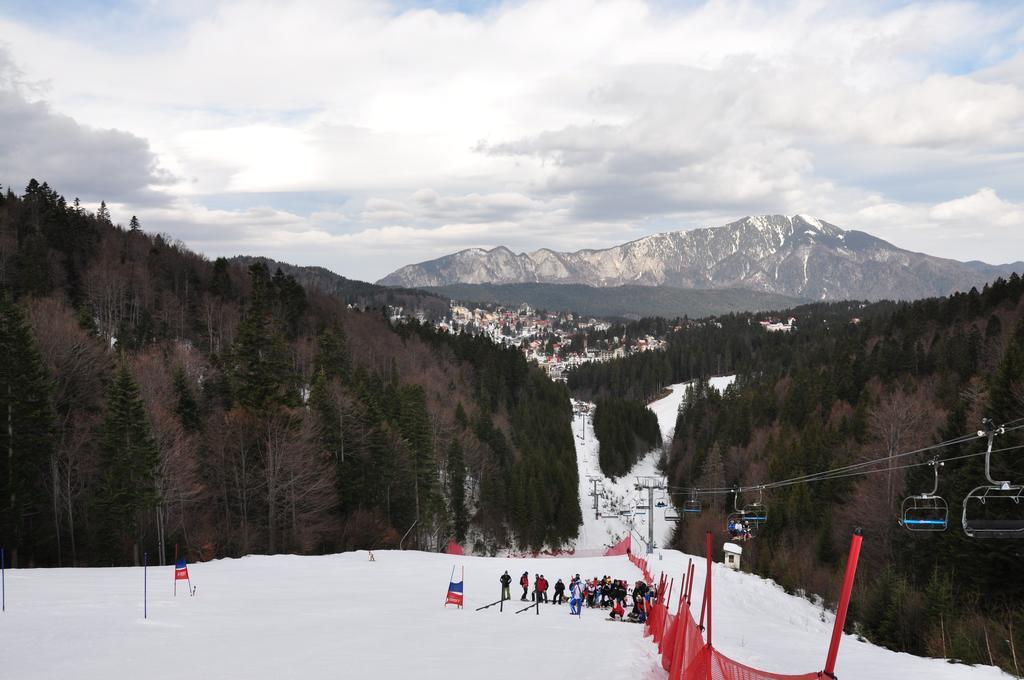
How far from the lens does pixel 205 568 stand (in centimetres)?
2673

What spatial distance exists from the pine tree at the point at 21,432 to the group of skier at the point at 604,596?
70.2 feet

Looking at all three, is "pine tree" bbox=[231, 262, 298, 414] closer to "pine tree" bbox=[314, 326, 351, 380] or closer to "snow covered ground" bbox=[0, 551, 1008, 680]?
"snow covered ground" bbox=[0, 551, 1008, 680]

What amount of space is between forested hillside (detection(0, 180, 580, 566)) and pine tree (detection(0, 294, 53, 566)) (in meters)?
0.08

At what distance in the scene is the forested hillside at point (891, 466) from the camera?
23578mm

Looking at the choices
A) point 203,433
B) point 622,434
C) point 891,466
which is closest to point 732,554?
point 891,466

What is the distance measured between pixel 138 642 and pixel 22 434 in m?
21.7

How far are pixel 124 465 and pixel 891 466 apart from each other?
4528cm

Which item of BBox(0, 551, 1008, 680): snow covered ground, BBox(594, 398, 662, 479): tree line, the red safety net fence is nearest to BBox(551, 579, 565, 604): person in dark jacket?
BBox(0, 551, 1008, 680): snow covered ground

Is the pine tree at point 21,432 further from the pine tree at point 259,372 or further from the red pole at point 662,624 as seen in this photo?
the red pole at point 662,624

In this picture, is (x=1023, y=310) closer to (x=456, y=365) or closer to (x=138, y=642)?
(x=456, y=365)

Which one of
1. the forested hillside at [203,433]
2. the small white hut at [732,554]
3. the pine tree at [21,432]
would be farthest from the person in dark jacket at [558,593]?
the pine tree at [21,432]

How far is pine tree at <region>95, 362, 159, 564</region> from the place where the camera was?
1240 inches

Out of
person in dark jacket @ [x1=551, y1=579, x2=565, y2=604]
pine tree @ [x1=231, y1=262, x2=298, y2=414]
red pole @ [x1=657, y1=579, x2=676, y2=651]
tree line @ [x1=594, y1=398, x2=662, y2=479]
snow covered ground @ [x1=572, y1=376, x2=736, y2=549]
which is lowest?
snow covered ground @ [x1=572, y1=376, x2=736, y2=549]


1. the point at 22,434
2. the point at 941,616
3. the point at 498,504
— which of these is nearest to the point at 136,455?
the point at 22,434
